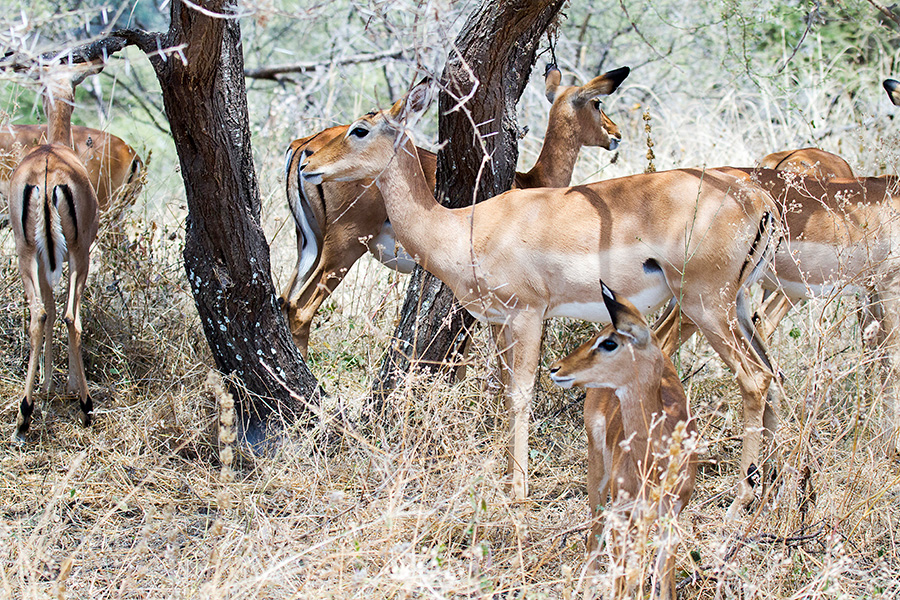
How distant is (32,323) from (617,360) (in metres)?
2.67

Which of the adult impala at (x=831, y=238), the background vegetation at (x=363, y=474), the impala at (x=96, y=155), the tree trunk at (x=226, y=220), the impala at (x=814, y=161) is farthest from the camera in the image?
the impala at (x=96, y=155)

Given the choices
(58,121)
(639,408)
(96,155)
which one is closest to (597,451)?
(639,408)

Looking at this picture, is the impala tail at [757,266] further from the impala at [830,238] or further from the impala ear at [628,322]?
the impala ear at [628,322]

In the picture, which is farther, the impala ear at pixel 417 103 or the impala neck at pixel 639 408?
the impala ear at pixel 417 103

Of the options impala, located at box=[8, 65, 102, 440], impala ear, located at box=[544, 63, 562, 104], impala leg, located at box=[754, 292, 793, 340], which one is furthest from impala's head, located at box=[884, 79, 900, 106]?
impala, located at box=[8, 65, 102, 440]

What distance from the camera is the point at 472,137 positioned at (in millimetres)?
4184

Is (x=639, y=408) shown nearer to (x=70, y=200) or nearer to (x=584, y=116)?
(x=584, y=116)

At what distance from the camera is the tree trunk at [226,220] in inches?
136

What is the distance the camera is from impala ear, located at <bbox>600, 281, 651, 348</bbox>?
2.86 metres

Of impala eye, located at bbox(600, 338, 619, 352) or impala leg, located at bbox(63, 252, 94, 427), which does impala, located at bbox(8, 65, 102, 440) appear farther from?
impala eye, located at bbox(600, 338, 619, 352)

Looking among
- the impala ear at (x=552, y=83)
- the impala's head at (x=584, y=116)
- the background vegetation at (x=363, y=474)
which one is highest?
the impala ear at (x=552, y=83)

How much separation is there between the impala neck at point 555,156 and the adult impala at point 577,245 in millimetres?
1092

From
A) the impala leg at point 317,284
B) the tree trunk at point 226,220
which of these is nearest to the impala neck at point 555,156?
the impala leg at point 317,284

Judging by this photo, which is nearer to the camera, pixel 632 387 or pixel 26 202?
pixel 632 387
